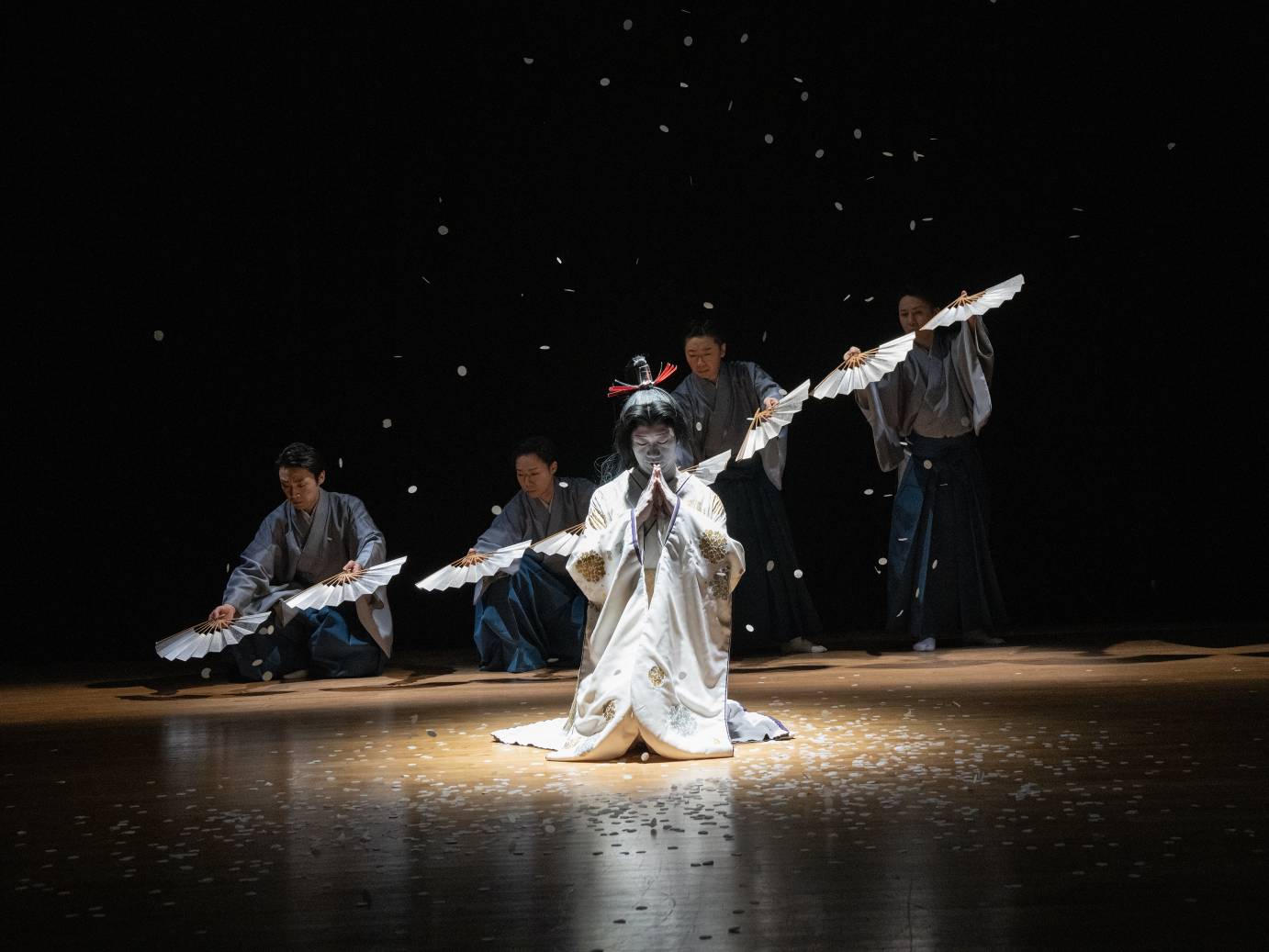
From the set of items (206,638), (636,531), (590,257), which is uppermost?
(590,257)

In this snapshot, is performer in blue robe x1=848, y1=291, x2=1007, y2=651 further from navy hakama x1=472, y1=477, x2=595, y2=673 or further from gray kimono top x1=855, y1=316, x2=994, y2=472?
navy hakama x1=472, y1=477, x2=595, y2=673

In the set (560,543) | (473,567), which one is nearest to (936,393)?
(560,543)

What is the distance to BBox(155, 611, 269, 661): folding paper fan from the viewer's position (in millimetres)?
5270

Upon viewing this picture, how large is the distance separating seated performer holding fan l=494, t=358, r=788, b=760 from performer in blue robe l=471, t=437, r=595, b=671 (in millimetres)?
2075

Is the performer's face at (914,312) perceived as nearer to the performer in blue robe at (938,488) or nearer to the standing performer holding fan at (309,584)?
the performer in blue robe at (938,488)

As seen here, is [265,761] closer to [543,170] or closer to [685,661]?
[685,661]

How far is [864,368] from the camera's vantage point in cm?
503

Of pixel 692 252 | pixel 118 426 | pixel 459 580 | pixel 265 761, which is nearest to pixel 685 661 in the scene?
pixel 265 761

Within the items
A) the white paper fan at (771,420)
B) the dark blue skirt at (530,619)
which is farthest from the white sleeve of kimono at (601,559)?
the dark blue skirt at (530,619)

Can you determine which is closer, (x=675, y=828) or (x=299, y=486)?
(x=675, y=828)

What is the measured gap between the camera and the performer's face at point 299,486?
18.9 ft

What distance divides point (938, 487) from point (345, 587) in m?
2.37

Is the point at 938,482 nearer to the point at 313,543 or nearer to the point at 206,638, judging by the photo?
the point at 313,543

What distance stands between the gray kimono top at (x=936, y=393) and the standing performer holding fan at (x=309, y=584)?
2.04m
